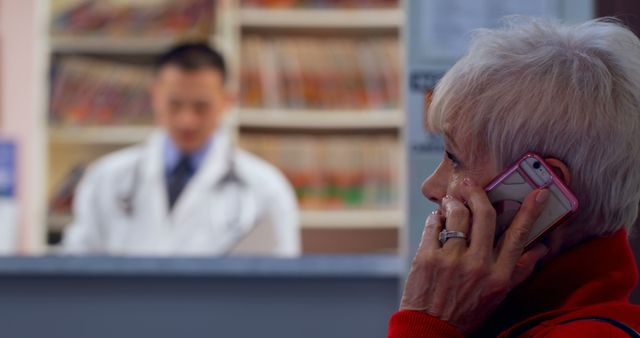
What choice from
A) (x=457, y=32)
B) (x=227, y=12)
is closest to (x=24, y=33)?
(x=227, y=12)

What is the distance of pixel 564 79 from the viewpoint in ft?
4.01

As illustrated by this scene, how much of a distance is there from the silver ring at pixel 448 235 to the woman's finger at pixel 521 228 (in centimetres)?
5

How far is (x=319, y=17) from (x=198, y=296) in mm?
1961

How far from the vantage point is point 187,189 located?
412 centimetres

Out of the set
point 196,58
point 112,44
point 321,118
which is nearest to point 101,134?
point 112,44

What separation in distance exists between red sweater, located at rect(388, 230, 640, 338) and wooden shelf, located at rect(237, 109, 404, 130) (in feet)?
10.7

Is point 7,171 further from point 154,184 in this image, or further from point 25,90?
point 154,184

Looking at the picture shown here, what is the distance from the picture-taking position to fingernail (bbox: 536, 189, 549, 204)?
1213 mm

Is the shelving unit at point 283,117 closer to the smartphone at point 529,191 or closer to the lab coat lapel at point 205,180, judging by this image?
the lab coat lapel at point 205,180

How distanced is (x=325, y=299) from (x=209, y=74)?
5.47ft

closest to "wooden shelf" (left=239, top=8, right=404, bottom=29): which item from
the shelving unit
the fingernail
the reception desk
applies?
the shelving unit

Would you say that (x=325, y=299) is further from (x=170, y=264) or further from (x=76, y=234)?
(x=76, y=234)

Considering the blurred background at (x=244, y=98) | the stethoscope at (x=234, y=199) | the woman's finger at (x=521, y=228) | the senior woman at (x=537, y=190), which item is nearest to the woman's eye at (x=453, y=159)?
the senior woman at (x=537, y=190)

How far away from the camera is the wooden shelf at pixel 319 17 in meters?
4.56
